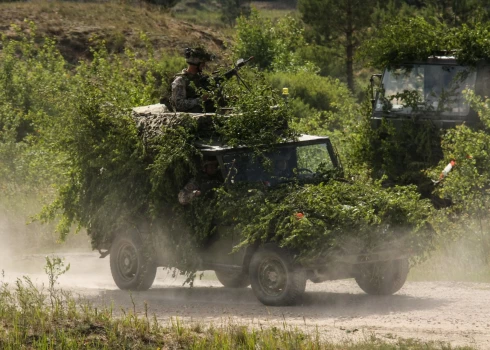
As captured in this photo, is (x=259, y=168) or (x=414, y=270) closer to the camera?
(x=259, y=168)

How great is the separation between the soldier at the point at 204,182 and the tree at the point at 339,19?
25.6 meters

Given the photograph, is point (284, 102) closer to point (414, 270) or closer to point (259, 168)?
point (259, 168)

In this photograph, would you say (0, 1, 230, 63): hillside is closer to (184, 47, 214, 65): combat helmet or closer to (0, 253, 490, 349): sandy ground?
(184, 47, 214, 65): combat helmet

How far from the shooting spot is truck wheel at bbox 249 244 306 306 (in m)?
11.6

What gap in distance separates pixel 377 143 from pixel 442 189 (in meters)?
3.42

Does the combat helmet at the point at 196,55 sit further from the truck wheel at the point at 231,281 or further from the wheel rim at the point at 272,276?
the wheel rim at the point at 272,276

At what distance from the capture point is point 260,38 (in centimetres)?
3672

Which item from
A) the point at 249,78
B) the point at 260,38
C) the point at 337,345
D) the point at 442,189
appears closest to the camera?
the point at 337,345

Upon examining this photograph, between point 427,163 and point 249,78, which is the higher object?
point 249,78

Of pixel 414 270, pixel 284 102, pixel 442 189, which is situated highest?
pixel 284 102

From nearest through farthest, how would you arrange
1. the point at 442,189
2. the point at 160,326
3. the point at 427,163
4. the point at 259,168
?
1. the point at 160,326
2. the point at 259,168
3. the point at 442,189
4. the point at 427,163

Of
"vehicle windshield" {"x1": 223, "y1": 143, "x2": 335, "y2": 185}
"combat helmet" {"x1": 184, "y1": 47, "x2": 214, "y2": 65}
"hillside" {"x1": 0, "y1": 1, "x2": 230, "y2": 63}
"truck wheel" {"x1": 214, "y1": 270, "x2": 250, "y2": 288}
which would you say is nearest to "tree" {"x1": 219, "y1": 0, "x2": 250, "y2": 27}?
"hillside" {"x1": 0, "y1": 1, "x2": 230, "y2": 63}

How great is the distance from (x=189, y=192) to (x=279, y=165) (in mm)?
1246

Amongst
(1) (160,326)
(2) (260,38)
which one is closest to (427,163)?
(1) (160,326)
